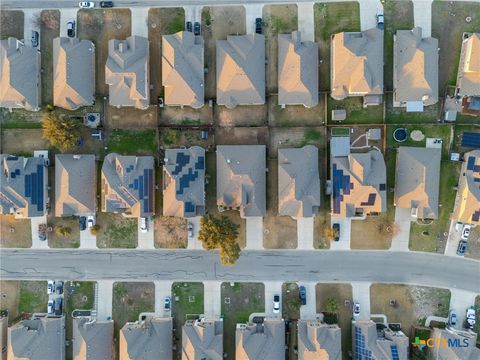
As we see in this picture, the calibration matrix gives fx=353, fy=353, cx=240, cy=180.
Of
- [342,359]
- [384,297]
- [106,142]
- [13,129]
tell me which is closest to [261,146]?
[106,142]

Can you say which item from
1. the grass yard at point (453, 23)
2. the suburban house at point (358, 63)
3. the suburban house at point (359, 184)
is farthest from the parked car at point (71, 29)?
the grass yard at point (453, 23)

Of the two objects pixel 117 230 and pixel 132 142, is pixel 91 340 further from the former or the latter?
pixel 132 142

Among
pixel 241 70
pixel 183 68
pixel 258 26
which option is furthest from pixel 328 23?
pixel 183 68

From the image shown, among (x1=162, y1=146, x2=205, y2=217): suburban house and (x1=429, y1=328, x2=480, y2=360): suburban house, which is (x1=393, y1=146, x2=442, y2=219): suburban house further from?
(x1=162, y1=146, x2=205, y2=217): suburban house

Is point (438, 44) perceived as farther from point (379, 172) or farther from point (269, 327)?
point (269, 327)

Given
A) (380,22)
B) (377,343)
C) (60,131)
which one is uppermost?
(380,22)

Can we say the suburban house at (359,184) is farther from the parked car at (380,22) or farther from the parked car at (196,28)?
the parked car at (196,28)

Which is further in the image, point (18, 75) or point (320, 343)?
point (18, 75)
